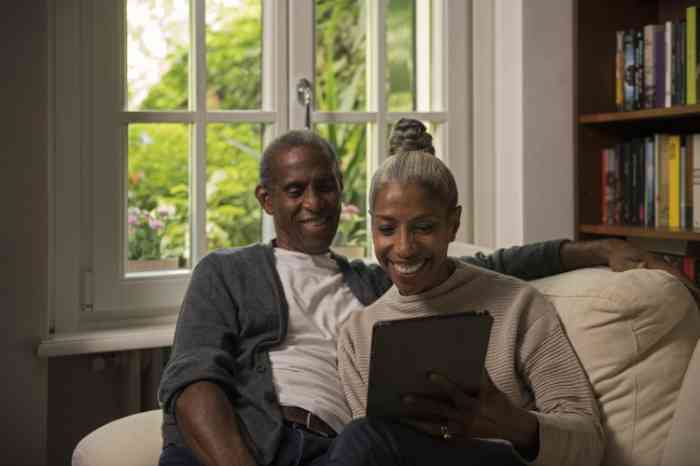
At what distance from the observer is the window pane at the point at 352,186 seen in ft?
8.95

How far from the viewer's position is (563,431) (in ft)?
4.59

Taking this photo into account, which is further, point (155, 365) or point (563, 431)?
point (155, 365)

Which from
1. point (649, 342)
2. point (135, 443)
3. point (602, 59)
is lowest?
point (135, 443)

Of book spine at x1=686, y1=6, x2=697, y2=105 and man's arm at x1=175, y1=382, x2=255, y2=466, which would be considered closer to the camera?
man's arm at x1=175, y1=382, x2=255, y2=466

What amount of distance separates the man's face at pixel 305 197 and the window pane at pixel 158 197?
0.72 metres

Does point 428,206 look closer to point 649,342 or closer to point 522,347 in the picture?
point 522,347

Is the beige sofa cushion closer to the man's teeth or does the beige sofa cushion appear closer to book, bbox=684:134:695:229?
the man's teeth

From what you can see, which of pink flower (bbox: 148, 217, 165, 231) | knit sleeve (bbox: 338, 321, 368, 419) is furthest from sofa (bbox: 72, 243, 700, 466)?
pink flower (bbox: 148, 217, 165, 231)

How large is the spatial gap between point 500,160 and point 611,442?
1.44 m

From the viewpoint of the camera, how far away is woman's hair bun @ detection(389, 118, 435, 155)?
2.06 m

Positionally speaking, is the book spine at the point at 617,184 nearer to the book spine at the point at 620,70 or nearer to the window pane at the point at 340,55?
the book spine at the point at 620,70

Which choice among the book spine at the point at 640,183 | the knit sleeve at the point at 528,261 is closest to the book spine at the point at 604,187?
the book spine at the point at 640,183

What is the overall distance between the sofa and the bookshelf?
115cm

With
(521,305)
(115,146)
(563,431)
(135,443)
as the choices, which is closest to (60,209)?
(115,146)
